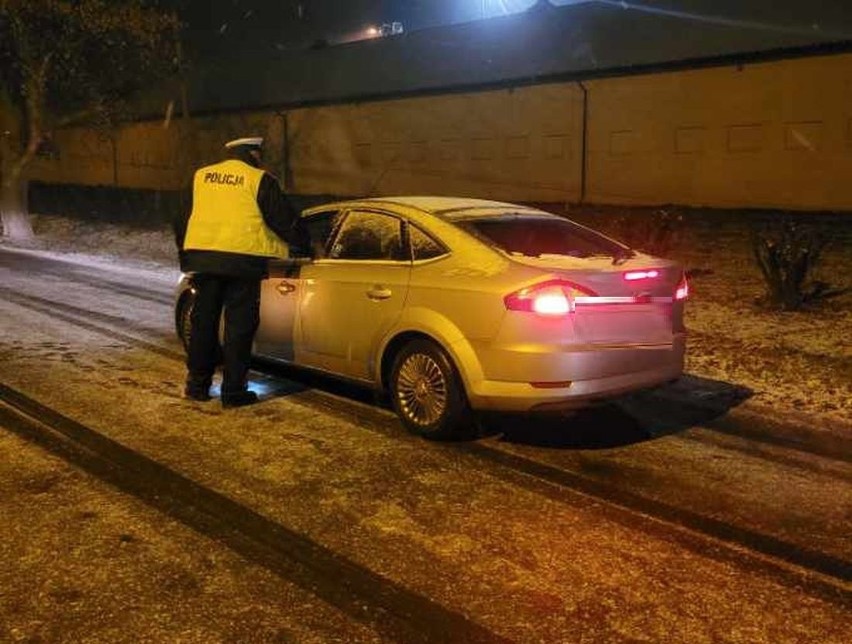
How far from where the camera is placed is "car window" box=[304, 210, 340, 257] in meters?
6.52

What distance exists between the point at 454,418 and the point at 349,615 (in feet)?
7.14

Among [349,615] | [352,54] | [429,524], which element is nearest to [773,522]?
[429,524]

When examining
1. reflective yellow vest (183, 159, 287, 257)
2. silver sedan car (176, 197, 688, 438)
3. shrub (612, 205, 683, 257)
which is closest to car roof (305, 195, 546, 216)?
silver sedan car (176, 197, 688, 438)

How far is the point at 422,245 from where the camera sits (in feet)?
19.2

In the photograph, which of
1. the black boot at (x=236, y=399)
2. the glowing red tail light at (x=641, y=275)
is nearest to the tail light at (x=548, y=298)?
the glowing red tail light at (x=641, y=275)

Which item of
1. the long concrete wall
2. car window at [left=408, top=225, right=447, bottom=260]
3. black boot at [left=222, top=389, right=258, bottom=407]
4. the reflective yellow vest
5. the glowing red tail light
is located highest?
the long concrete wall

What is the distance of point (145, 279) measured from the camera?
14391 millimetres

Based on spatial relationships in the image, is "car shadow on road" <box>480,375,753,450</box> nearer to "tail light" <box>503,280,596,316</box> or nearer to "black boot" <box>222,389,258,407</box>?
"tail light" <box>503,280,596,316</box>

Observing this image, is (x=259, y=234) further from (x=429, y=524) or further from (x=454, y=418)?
(x=429, y=524)

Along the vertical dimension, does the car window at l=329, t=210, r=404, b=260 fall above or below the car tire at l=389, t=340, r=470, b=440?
above

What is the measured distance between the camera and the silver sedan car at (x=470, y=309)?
17.1ft

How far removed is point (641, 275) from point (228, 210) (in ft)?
8.34

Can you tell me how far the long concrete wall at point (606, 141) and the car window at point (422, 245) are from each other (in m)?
13.4

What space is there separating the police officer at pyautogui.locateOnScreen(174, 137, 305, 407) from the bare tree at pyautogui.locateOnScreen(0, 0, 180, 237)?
53.5 ft
